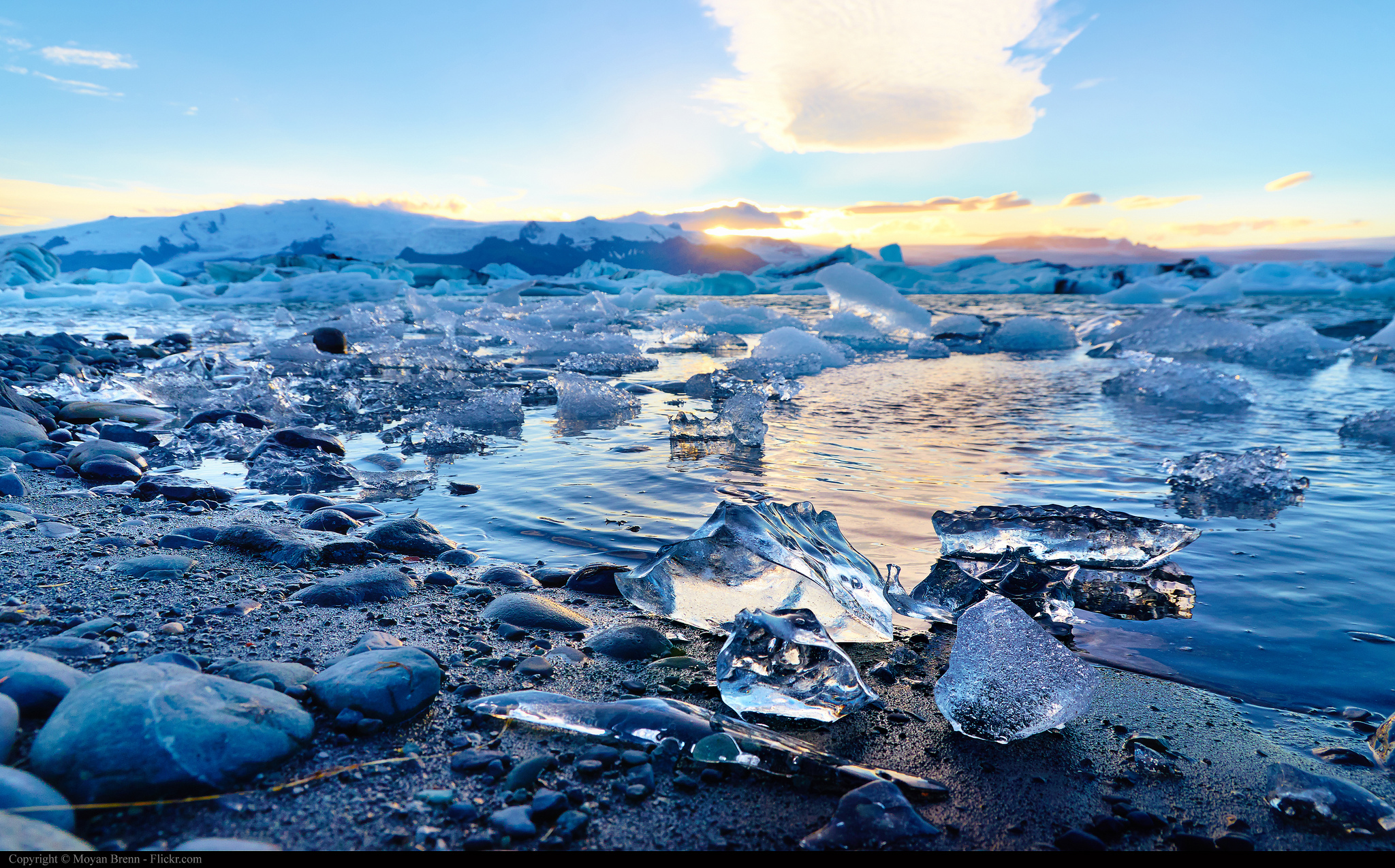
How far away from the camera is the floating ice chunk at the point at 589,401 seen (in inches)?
196

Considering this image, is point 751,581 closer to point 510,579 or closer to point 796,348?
point 510,579

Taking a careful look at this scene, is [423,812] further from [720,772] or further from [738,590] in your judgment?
[738,590]

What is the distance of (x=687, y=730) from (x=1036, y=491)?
7.68 ft

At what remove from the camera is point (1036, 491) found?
10.0 ft

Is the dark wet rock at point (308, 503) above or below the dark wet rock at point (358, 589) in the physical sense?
below

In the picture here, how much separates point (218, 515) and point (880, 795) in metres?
2.56

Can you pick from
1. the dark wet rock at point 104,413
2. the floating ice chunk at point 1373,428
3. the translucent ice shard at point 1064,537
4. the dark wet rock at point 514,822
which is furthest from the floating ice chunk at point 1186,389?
the dark wet rock at point 104,413

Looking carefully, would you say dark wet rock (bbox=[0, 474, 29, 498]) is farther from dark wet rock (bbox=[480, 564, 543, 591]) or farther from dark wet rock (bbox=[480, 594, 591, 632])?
dark wet rock (bbox=[480, 594, 591, 632])

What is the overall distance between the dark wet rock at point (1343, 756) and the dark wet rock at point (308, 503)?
2.98 m

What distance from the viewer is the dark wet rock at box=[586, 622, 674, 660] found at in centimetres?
165

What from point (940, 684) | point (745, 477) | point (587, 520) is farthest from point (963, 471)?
point (940, 684)

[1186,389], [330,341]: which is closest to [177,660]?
[1186,389]

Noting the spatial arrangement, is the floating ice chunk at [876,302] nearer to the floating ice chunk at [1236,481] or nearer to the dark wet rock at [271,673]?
the floating ice chunk at [1236,481]

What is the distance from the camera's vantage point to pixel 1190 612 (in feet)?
6.36
